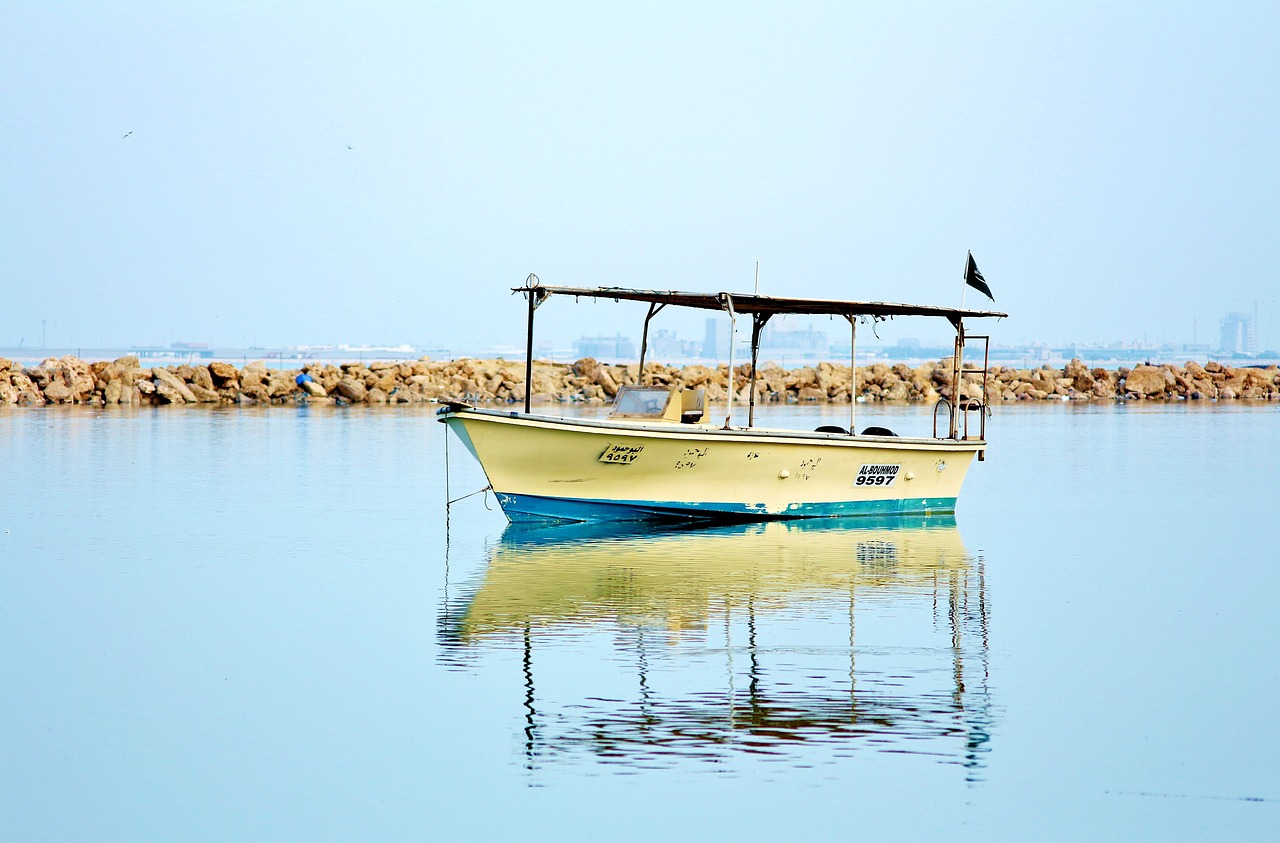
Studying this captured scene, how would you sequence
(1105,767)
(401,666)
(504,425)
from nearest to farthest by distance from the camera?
(1105,767) < (401,666) < (504,425)

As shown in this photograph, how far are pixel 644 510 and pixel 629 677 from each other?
9747 millimetres

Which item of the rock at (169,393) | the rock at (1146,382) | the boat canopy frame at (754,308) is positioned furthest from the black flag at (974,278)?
the rock at (1146,382)

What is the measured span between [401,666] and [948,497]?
13568 mm

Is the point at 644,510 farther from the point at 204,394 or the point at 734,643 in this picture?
the point at 204,394

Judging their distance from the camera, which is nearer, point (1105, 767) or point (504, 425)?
point (1105, 767)

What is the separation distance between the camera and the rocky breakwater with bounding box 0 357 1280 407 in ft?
201

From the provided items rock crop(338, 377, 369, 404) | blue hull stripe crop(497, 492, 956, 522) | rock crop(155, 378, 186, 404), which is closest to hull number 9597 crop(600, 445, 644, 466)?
blue hull stripe crop(497, 492, 956, 522)

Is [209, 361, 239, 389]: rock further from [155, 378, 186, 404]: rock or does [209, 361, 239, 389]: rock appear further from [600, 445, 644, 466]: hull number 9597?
[600, 445, 644, 466]: hull number 9597

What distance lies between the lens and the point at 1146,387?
75438 millimetres

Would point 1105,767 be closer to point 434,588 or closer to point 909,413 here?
point 434,588

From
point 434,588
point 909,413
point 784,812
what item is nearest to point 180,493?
point 434,588

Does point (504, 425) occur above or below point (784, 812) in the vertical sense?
above

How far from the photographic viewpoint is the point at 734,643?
12.1 m

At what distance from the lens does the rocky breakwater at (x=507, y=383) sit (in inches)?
2410
